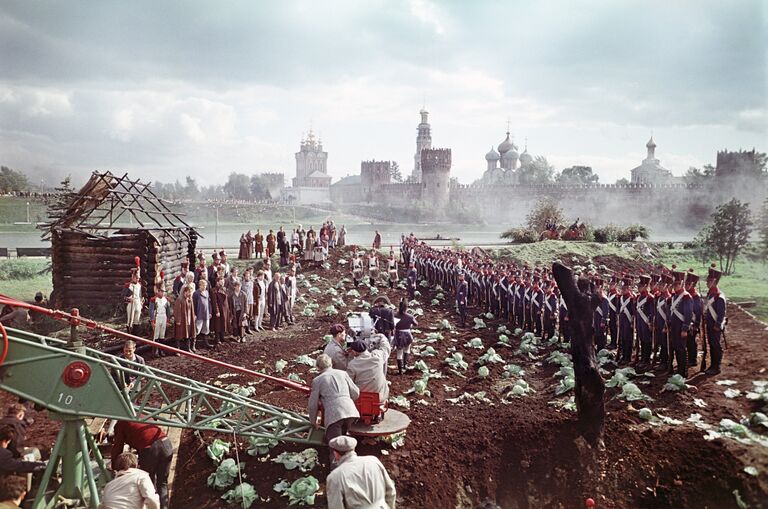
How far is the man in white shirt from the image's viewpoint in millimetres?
4633

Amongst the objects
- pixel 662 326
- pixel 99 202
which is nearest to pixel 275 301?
pixel 99 202

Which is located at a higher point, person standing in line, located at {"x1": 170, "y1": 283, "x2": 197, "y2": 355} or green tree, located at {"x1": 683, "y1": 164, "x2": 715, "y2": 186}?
green tree, located at {"x1": 683, "y1": 164, "x2": 715, "y2": 186}

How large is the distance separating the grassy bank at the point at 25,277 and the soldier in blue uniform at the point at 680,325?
52.7ft

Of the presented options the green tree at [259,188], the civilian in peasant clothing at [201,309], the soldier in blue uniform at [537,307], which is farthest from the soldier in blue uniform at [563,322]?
the green tree at [259,188]

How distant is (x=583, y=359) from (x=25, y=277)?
15781mm

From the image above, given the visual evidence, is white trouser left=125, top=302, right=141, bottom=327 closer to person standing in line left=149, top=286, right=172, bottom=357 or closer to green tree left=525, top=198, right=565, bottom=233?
person standing in line left=149, top=286, right=172, bottom=357

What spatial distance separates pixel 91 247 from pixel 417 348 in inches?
381

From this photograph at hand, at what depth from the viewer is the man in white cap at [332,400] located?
6.08 metres

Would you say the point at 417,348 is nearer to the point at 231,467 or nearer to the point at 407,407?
the point at 407,407

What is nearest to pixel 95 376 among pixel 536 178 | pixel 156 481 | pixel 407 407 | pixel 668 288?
pixel 156 481

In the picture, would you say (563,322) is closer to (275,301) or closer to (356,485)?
(275,301)

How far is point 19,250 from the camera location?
1645 cm

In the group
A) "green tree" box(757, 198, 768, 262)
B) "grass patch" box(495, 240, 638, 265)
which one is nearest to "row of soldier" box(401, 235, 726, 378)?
"green tree" box(757, 198, 768, 262)

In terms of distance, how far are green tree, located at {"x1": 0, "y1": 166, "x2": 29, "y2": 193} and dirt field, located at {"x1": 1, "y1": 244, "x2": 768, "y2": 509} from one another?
295 inches
